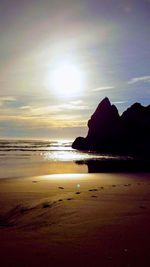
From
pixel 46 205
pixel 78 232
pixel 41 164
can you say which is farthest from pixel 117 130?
pixel 78 232

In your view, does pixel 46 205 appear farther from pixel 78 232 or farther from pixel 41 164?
pixel 41 164

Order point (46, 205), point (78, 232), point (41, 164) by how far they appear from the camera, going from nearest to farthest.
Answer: point (78, 232) < point (46, 205) < point (41, 164)

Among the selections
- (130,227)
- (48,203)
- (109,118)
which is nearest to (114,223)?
(130,227)

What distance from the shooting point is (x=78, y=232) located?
7.40 metres

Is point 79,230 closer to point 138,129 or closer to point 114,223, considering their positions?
point 114,223

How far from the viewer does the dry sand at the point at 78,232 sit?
5.84 meters

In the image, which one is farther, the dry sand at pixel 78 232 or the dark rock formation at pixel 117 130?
the dark rock formation at pixel 117 130

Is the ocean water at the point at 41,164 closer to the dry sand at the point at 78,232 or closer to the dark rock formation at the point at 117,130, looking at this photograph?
the dry sand at the point at 78,232

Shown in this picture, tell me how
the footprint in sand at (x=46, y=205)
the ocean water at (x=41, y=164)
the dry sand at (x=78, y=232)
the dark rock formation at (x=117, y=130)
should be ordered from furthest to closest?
the dark rock formation at (x=117, y=130) → the ocean water at (x=41, y=164) → the footprint in sand at (x=46, y=205) → the dry sand at (x=78, y=232)

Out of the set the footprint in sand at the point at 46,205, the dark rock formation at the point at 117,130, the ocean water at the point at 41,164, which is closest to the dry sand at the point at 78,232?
the footprint in sand at the point at 46,205

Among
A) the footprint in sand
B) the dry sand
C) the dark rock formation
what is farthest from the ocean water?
the dark rock formation

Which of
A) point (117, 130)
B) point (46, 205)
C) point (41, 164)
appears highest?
point (117, 130)

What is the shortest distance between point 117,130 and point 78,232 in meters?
117

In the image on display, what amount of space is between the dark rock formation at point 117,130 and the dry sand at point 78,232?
86418 mm
